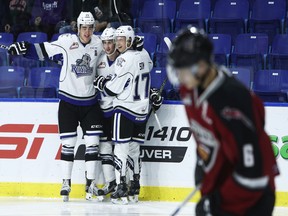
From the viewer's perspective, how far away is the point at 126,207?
6.74 metres

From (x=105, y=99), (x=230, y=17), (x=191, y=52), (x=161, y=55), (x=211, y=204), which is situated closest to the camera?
(x=191, y=52)

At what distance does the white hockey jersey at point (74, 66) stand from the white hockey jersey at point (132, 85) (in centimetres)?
26

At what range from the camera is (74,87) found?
6.89m

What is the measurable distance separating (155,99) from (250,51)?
43.4 inches

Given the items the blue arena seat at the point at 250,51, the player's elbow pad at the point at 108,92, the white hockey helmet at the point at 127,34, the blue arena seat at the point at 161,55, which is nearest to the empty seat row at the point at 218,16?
the blue arena seat at the point at 250,51

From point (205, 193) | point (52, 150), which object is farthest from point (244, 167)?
point (52, 150)

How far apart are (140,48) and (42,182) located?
1.47 meters

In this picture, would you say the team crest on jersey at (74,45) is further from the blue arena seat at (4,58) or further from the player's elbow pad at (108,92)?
the blue arena seat at (4,58)

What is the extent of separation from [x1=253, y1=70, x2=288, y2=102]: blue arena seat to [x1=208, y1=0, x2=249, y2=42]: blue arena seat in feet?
2.84

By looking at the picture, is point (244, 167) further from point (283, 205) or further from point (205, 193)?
point (283, 205)

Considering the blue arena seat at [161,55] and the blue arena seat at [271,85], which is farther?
the blue arena seat at [161,55]

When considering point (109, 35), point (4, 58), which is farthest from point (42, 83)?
point (109, 35)

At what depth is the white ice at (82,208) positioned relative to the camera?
251 inches

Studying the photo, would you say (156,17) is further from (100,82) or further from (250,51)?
(100,82)
